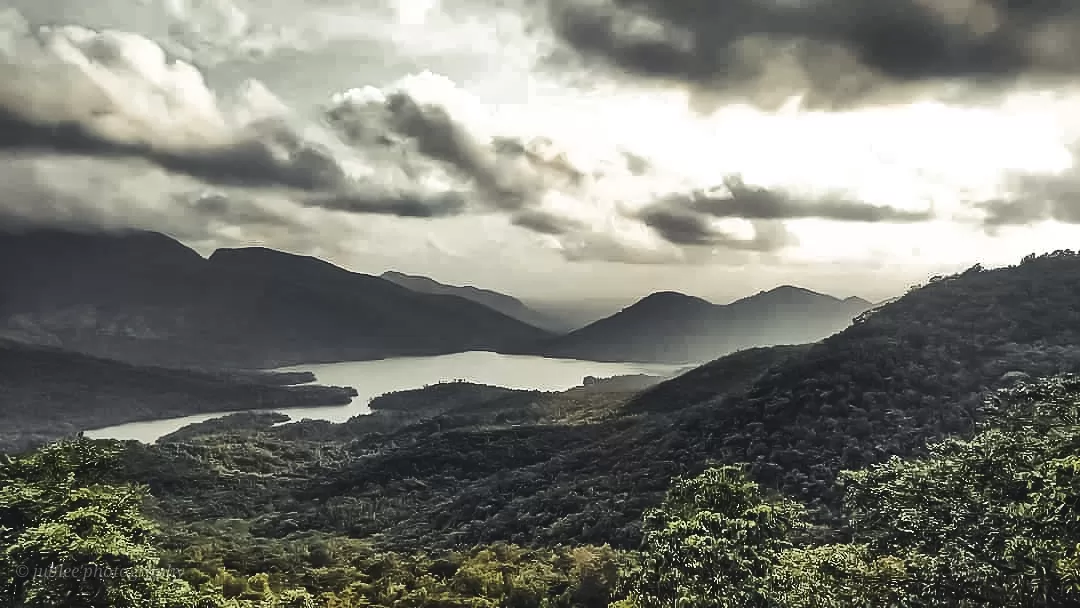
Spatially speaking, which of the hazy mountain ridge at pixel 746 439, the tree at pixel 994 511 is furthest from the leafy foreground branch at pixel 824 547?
the hazy mountain ridge at pixel 746 439

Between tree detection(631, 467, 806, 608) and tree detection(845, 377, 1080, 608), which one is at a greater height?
tree detection(845, 377, 1080, 608)

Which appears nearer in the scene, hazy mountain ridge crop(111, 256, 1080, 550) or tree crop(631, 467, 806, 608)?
tree crop(631, 467, 806, 608)

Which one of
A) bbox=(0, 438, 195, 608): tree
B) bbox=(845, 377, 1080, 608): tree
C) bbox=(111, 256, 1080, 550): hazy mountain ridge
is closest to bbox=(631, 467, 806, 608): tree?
bbox=(845, 377, 1080, 608): tree

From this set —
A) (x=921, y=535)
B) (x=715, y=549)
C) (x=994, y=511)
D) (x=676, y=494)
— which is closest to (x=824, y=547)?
(x=921, y=535)

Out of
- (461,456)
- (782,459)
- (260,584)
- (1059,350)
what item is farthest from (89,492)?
(461,456)

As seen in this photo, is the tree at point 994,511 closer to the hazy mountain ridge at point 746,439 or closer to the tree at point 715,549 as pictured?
the tree at point 715,549

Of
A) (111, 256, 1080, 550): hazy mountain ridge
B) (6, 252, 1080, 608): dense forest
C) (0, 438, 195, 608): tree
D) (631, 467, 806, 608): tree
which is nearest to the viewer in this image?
(0, 438, 195, 608): tree

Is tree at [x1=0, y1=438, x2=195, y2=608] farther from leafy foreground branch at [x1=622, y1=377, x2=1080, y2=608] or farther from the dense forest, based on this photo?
leafy foreground branch at [x1=622, y1=377, x2=1080, y2=608]

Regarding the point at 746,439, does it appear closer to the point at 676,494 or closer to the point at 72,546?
the point at 676,494
